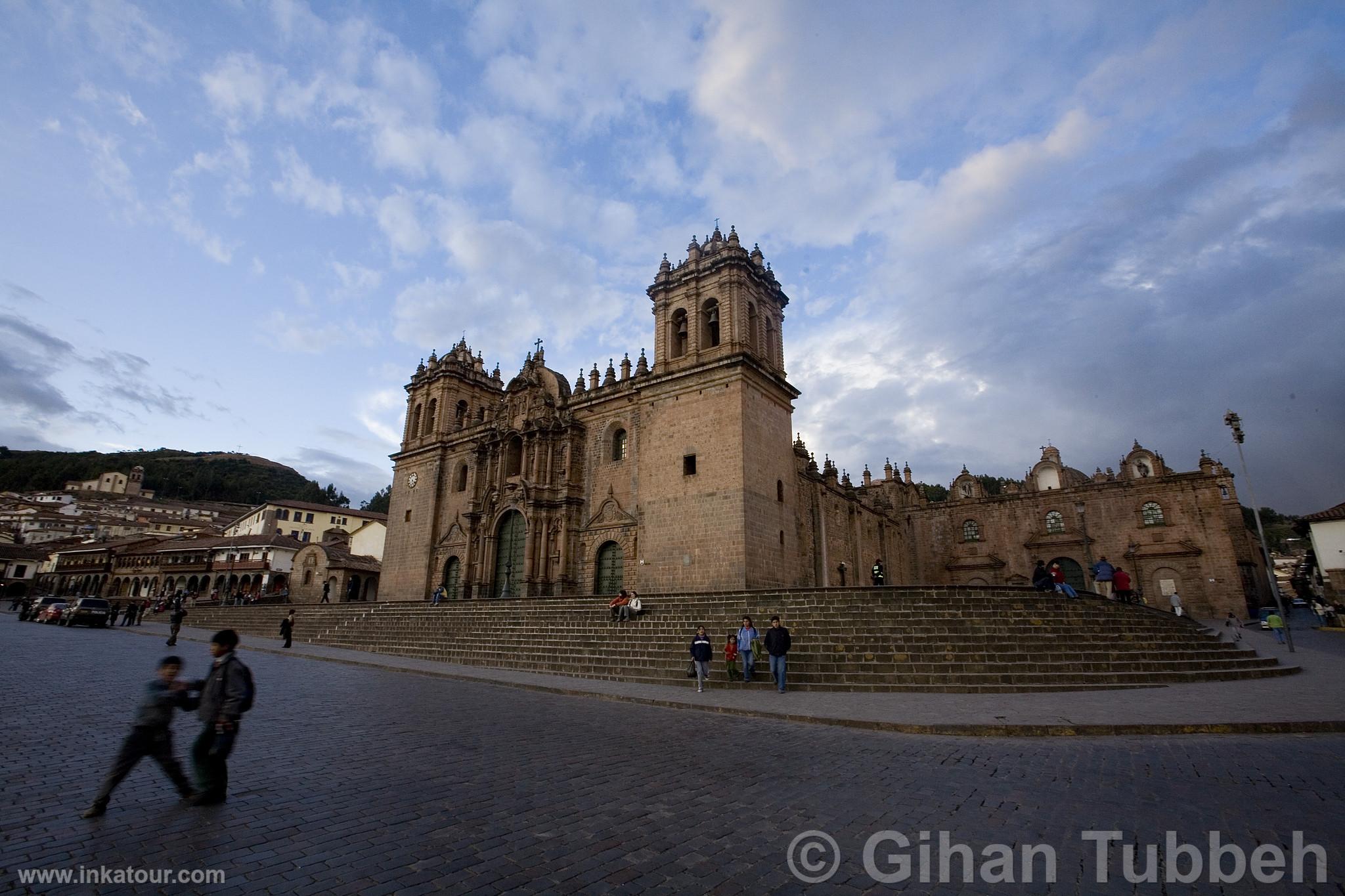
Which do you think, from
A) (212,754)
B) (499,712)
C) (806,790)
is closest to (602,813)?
(806,790)

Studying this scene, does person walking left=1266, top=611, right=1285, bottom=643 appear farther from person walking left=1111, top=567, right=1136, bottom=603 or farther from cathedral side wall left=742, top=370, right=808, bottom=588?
cathedral side wall left=742, top=370, right=808, bottom=588

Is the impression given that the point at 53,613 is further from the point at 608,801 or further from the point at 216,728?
the point at 608,801

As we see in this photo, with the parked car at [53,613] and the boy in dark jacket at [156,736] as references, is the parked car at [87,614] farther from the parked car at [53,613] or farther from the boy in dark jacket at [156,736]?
the boy in dark jacket at [156,736]

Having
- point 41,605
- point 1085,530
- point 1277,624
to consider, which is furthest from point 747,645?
point 41,605

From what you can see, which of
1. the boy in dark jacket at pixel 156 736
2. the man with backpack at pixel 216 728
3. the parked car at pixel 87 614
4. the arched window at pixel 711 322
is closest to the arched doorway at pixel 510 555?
the arched window at pixel 711 322

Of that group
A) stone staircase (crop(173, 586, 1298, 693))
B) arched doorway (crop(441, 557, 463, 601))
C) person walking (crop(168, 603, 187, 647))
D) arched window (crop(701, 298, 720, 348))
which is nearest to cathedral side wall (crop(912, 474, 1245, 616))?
stone staircase (crop(173, 586, 1298, 693))

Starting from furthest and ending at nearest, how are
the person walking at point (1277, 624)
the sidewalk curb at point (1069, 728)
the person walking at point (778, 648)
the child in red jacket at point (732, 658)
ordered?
the person walking at point (1277, 624), the child in red jacket at point (732, 658), the person walking at point (778, 648), the sidewalk curb at point (1069, 728)

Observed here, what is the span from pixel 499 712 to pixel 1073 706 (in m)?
9.48

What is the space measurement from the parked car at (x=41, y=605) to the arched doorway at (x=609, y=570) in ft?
96.4

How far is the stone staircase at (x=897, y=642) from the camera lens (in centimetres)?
1325

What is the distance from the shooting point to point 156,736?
4.83 metres

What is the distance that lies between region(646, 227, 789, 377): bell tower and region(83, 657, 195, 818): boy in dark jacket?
2189 centimetres

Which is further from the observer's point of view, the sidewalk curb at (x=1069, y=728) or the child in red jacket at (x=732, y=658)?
the child in red jacket at (x=732, y=658)

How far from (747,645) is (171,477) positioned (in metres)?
163
